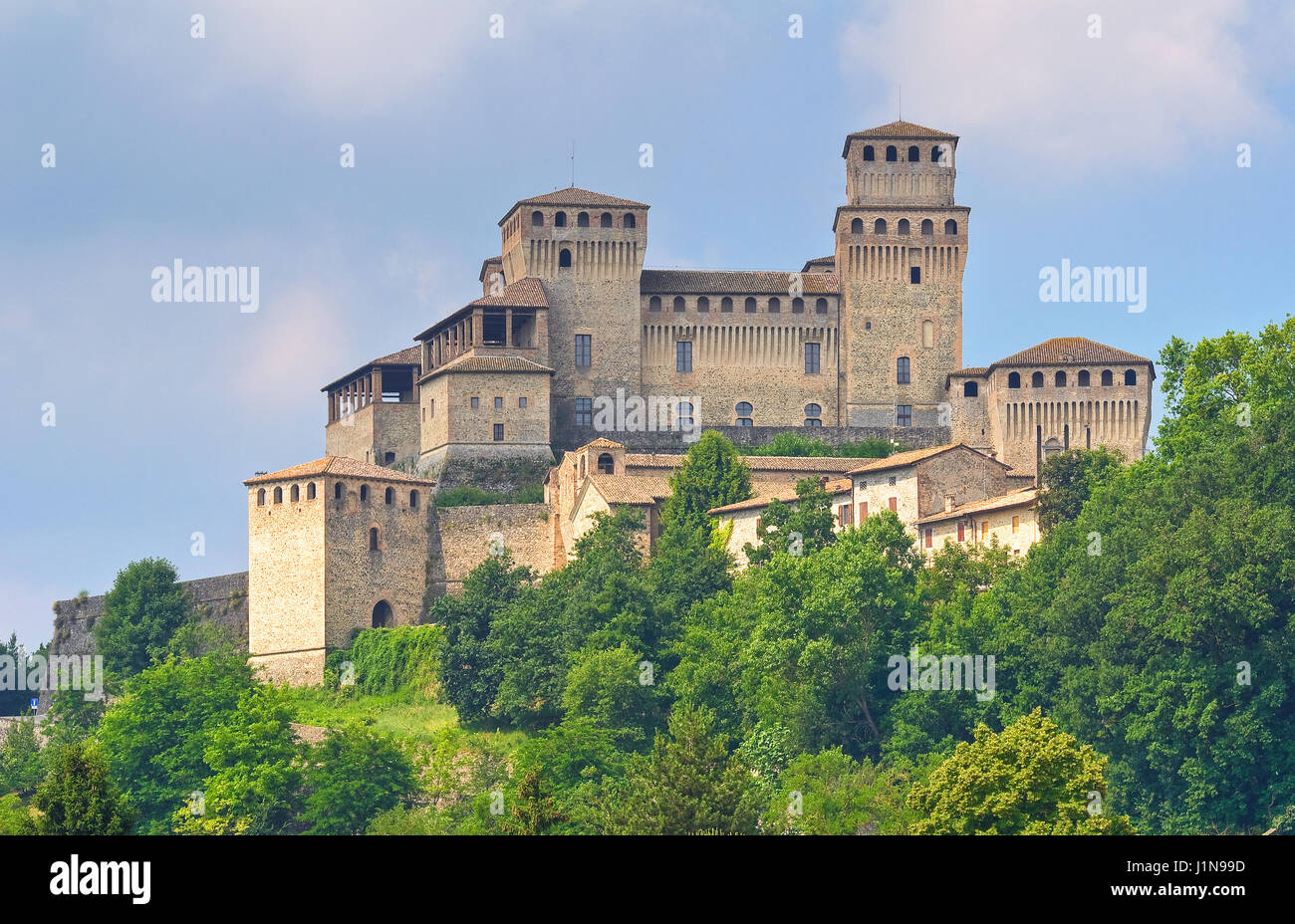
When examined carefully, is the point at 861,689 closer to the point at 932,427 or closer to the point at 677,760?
the point at 677,760

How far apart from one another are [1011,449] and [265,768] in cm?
3218

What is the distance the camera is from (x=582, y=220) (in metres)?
82.2

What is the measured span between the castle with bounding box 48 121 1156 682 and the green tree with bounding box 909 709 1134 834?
27077 mm

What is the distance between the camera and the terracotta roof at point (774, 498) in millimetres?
64125

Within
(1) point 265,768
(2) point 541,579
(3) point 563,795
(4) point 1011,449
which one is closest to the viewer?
(3) point 563,795

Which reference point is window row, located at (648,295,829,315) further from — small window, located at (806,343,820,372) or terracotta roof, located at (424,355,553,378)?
terracotta roof, located at (424,355,553,378)

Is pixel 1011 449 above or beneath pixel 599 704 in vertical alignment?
above

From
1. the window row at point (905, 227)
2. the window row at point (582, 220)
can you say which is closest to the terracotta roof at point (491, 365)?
the window row at point (582, 220)

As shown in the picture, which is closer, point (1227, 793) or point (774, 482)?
point (1227, 793)

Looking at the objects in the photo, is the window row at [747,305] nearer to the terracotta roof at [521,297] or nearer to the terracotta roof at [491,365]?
the terracotta roof at [521,297]

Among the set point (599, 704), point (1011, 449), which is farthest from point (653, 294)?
point (599, 704)

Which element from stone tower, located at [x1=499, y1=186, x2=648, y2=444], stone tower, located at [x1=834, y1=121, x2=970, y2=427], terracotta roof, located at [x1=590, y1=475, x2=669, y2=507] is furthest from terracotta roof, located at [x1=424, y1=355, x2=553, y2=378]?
stone tower, located at [x1=834, y1=121, x2=970, y2=427]

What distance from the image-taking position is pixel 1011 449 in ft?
248
